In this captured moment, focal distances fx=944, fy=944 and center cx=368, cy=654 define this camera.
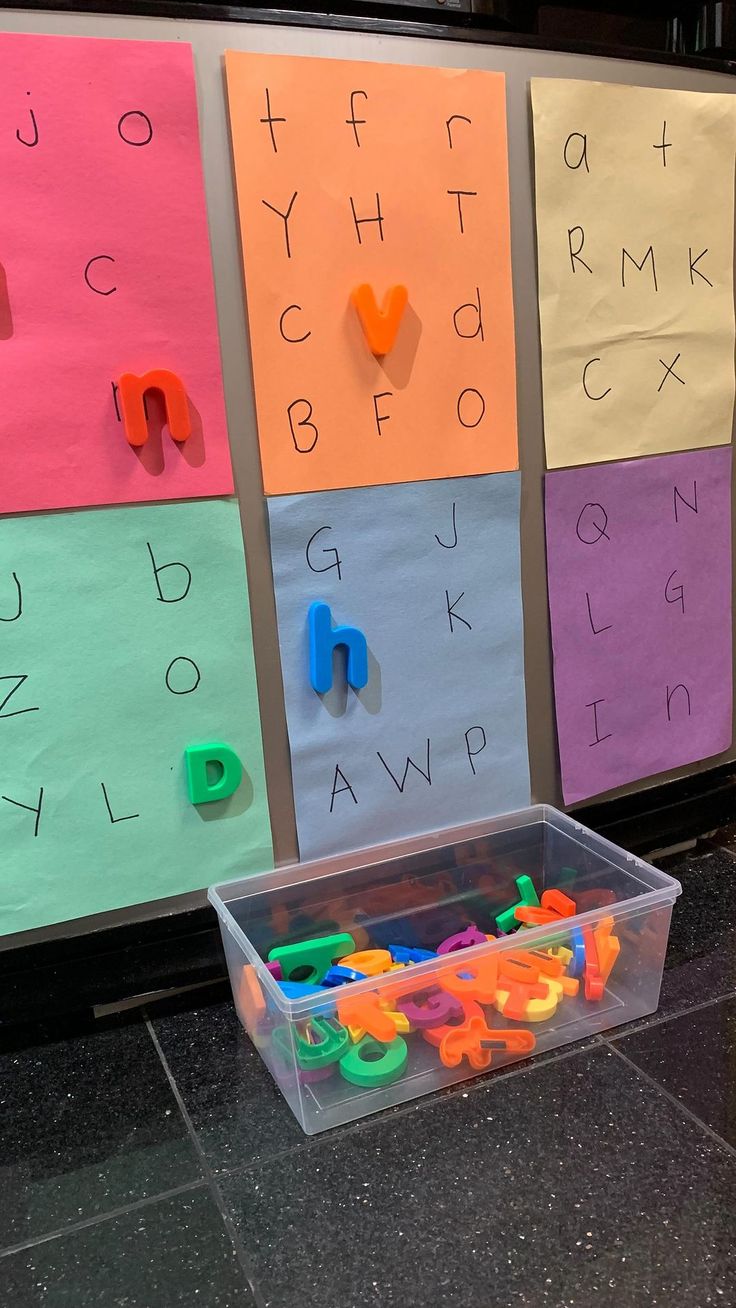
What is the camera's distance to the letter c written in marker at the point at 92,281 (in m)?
0.51

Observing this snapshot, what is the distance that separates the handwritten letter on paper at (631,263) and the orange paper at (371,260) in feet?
0.13

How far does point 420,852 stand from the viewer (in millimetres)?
663

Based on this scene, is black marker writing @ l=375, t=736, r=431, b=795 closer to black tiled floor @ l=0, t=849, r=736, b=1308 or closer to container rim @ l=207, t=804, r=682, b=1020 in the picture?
container rim @ l=207, t=804, r=682, b=1020

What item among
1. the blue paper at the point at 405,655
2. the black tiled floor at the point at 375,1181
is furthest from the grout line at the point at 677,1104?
the blue paper at the point at 405,655

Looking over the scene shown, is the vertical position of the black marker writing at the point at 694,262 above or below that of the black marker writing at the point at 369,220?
below

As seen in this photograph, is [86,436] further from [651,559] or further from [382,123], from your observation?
[651,559]

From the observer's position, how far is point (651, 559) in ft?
2.36

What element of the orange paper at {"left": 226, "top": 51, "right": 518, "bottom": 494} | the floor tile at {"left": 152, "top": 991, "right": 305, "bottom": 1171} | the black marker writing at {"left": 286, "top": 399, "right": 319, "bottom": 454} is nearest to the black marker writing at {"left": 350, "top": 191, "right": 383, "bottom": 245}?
the orange paper at {"left": 226, "top": 51, "right": 518, "bottom": 494}

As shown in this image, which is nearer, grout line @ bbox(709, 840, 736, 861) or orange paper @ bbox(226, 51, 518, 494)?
orange paper @ bbox(226, 51, 518, 494)

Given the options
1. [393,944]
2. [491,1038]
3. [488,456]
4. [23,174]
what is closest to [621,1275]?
[491,1038]

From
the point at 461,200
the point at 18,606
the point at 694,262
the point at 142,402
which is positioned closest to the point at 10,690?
the point at 18,606

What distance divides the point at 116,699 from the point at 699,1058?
1.33 ft

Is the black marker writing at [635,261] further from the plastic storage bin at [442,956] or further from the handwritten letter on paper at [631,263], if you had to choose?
the plastic storage bin at [442,956]

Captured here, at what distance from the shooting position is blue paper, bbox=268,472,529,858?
598 millimetres
